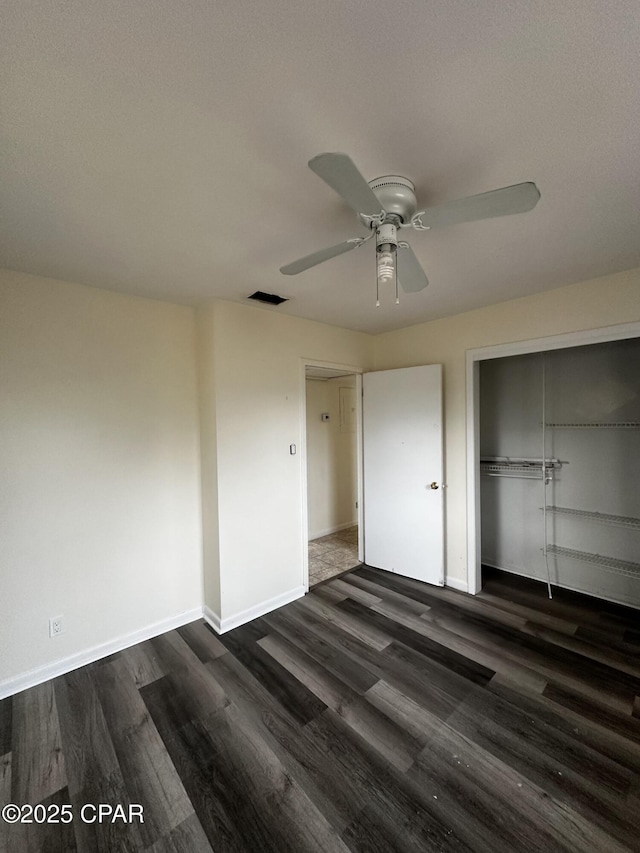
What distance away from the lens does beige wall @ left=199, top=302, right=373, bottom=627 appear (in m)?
2.59

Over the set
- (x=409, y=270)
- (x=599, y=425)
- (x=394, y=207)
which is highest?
(x=394, y=207)

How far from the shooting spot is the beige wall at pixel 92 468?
2037 millimetres

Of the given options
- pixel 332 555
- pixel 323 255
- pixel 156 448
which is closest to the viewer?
pixel 323 255

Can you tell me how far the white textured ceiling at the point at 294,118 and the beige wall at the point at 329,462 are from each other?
2.92 metres

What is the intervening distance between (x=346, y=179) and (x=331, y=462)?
4063 millimetres

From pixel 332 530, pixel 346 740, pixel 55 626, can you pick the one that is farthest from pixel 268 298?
pixel 332 530

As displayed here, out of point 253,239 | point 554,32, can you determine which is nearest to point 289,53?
point 554,32

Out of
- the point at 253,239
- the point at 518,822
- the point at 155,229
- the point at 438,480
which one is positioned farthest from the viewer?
the point at 438,480

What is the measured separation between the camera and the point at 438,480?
3.12 metres

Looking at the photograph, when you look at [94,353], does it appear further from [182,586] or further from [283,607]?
[283,607]

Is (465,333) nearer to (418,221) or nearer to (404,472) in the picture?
(404,472)

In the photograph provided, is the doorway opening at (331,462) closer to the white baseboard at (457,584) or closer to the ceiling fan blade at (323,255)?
the white baseboard at (457,584)

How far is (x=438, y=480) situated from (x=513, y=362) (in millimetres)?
1437

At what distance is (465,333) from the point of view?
3047 mm
